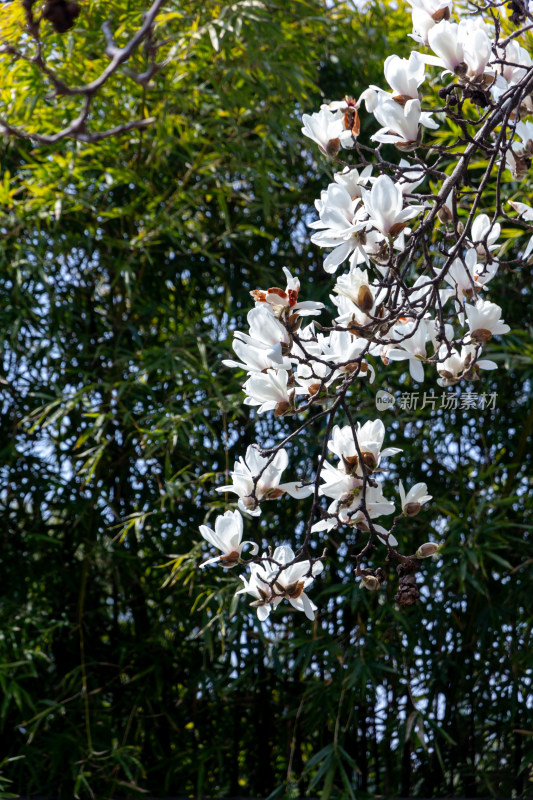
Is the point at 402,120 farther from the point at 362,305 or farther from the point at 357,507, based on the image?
the point at 357,507

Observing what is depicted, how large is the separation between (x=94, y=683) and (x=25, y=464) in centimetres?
61

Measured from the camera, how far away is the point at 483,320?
1.16 metres

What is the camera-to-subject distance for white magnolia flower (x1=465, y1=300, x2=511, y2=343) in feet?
3.77

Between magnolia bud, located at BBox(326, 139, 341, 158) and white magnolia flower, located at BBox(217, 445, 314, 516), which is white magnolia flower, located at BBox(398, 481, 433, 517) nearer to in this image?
white magnolia flower, located at BBox(217, 445, 314, 516)

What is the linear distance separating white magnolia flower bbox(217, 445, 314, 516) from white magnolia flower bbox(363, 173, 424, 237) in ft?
0.95

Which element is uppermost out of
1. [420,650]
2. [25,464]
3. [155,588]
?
[25,464]

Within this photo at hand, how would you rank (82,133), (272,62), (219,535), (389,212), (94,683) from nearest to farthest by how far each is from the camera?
1. (82,133)
2. (389,212)
3. (219,535)
4. (272,62)
5. (94,683)

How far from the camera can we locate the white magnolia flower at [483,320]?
45.3 inches

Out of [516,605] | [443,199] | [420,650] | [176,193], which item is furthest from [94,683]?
[443,199]

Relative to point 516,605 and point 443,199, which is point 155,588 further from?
point 443,199

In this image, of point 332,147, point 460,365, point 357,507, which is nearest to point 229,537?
point 357,507

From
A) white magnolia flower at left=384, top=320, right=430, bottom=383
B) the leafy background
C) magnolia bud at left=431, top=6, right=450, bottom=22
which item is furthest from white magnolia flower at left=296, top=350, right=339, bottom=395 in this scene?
the leafy background

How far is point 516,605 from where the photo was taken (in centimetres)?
233

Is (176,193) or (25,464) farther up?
(176,193)
